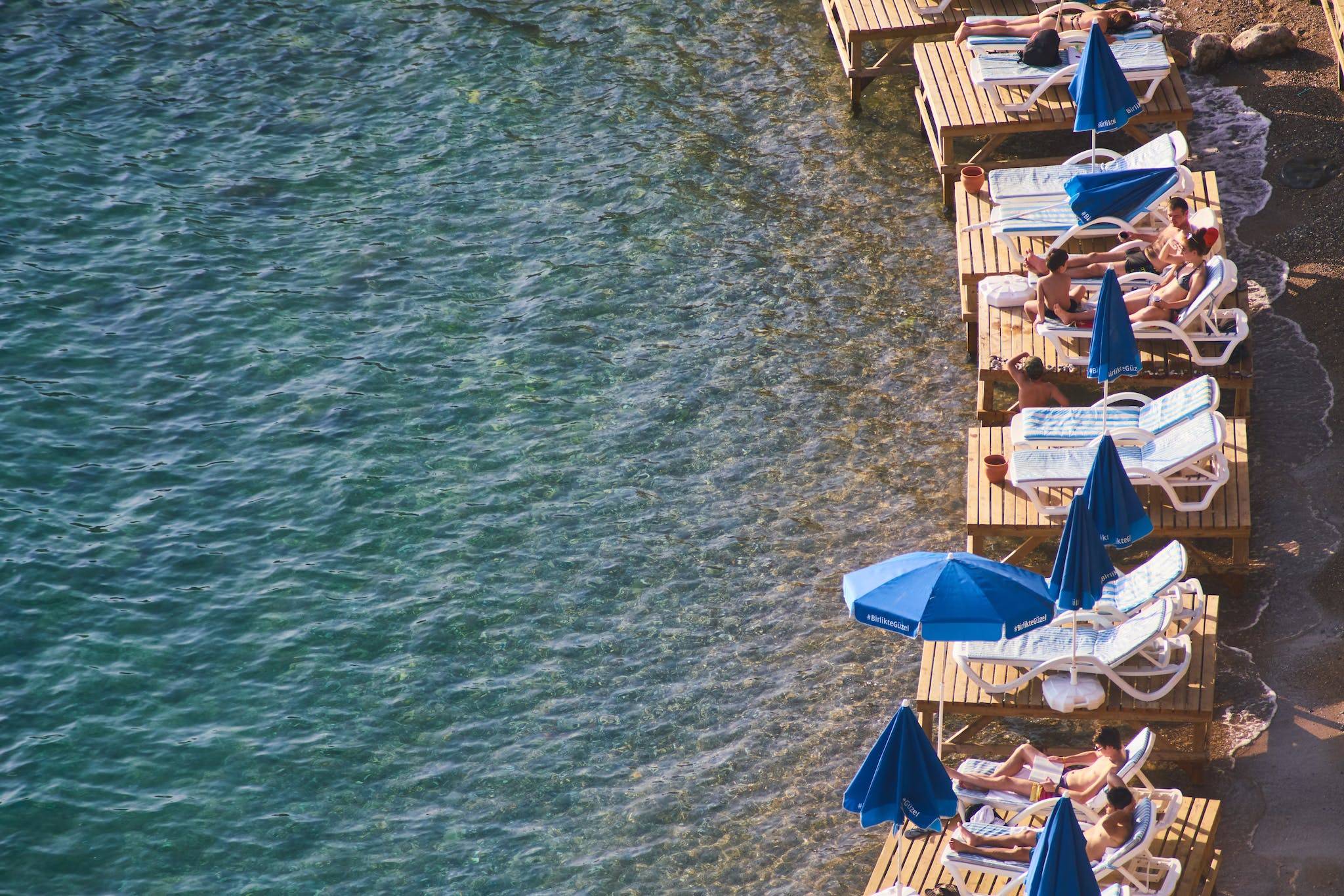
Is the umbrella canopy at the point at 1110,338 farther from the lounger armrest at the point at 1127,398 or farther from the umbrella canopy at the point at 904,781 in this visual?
the umbrella canopy at the point at 904,781

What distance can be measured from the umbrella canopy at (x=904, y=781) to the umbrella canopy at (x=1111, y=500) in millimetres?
2560

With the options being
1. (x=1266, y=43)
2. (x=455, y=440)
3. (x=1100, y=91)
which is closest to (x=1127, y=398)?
(x=1100, y=91)

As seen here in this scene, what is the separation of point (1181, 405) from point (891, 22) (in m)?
8.05

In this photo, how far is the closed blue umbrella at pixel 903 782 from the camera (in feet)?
28.7

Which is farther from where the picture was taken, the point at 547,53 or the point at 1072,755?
the point at 547,53

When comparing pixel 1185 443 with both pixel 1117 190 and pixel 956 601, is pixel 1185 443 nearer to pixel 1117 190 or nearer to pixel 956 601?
pixel 956 601

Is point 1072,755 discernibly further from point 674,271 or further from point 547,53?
point 547,53

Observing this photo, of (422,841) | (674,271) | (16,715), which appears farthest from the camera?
(674,271)

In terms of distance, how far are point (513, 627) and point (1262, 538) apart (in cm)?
672

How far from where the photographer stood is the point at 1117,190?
1390cm

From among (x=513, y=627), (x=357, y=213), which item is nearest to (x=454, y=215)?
(x=357, y=213)

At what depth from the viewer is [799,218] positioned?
1734 cm

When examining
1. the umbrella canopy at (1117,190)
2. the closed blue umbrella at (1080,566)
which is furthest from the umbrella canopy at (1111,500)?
the umbrella canopy at (1117,190)

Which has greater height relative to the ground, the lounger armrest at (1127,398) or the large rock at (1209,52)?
the large rock at (1209,52)
